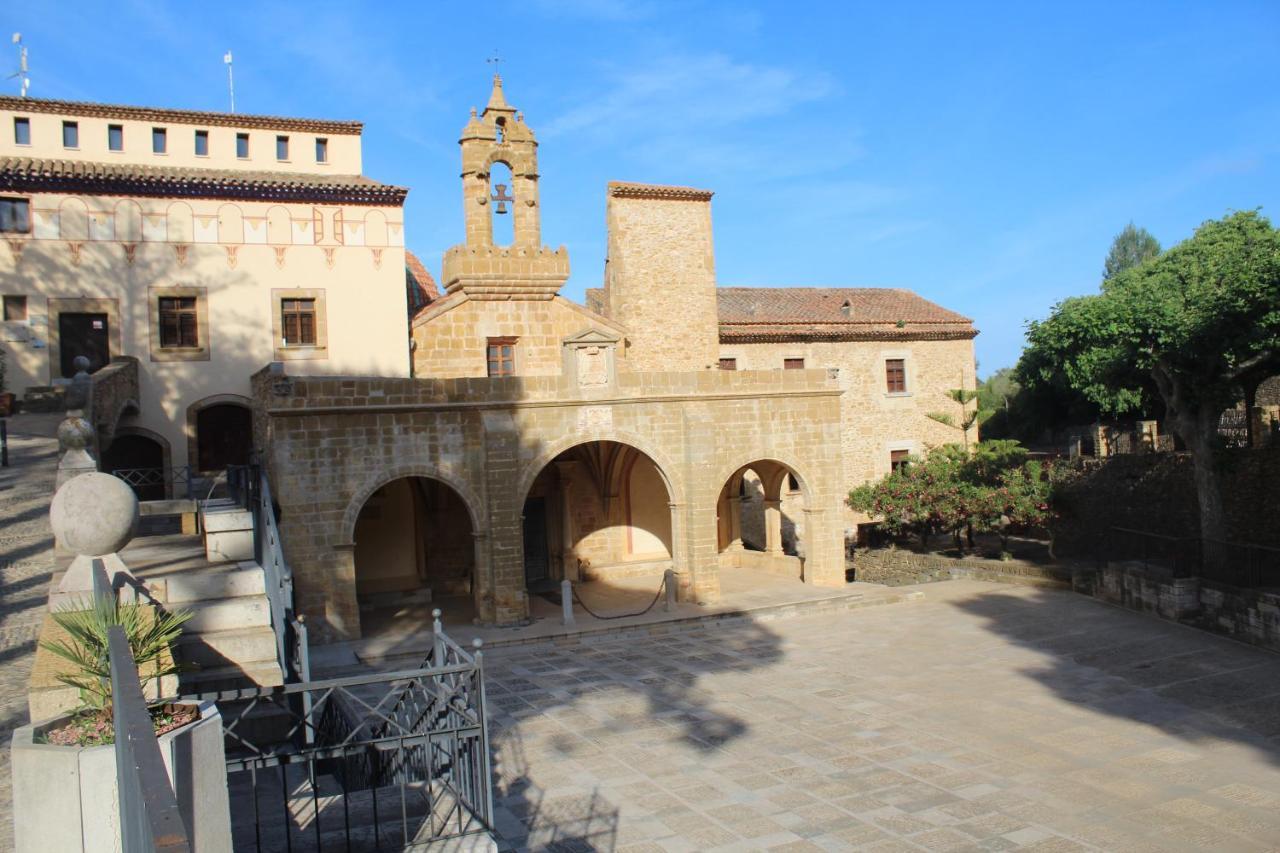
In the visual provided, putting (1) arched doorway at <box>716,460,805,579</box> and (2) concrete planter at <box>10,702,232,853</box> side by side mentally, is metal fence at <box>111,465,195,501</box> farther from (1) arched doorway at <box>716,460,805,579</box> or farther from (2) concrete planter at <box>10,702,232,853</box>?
(2) concrete planter at <box>10,702,232,853</box>

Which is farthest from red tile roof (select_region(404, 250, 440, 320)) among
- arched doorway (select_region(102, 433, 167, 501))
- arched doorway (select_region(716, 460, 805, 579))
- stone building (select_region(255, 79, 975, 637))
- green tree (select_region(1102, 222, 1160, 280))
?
green tree (select_region(1102, 222, 1160, 280))

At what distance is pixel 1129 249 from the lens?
65938 mm

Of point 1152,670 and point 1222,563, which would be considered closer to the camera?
point 1152,670

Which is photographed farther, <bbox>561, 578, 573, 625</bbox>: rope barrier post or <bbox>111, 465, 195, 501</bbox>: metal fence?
<bbox>111, 465, 195, 501</bbox>: metal fence

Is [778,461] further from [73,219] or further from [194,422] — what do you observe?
[73,219]

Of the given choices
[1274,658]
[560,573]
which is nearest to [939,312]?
[560,573]

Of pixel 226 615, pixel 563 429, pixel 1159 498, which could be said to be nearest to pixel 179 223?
pixel 563 429

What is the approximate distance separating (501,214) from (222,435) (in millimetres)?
8053

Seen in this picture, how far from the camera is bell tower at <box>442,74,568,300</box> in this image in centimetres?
2072

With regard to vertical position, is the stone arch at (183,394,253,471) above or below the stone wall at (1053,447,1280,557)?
above

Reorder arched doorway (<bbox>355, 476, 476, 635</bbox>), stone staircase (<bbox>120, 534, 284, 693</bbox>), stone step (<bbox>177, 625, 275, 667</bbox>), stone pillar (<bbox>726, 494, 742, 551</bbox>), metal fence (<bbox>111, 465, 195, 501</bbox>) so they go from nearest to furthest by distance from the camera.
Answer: stone staircase (<bbox>120, 534, 284, 693</bbox>), stone step (<bbox>177, 625, 275, 667</bbox>), metal fence (<bbox>111, 465, 195, 501</bbox>), arched doorway (<bbox>355, 476, 476, 635</bbox>), stone pillar (<bbox>726, 494, 742, 551</bbox>)

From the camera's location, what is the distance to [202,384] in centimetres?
2103

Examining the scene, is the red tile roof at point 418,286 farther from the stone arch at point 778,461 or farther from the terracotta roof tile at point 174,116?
the stone arch at point 778,461

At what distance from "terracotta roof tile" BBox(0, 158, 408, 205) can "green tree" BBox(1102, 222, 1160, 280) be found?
190ft
